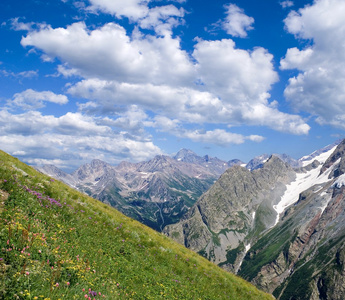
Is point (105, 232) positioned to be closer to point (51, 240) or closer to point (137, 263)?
point (137, 263)

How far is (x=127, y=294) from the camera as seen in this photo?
12.0 metres

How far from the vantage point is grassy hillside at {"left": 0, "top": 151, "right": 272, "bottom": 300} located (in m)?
8.55

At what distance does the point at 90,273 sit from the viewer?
1116 centimetres

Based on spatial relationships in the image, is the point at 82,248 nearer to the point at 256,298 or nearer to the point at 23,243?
the point at 23,243

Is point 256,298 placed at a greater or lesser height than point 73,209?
lesser

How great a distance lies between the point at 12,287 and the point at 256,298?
69.1 feet

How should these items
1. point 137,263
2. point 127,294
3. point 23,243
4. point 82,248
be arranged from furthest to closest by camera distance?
1. point 137,263
2. point 82,248
3. point 127,294
4. point 23,243

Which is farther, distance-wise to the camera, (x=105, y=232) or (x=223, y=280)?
(x=223, y=280)

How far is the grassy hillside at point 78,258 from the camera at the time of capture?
8.55 m

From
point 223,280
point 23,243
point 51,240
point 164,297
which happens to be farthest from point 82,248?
point 223,280

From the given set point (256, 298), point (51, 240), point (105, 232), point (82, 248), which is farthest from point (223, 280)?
point (51, 240)

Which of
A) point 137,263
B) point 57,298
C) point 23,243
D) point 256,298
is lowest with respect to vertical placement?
point 256,298

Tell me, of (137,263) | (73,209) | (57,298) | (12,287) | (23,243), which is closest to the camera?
(12,287)

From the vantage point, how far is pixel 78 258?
11.9 meters
